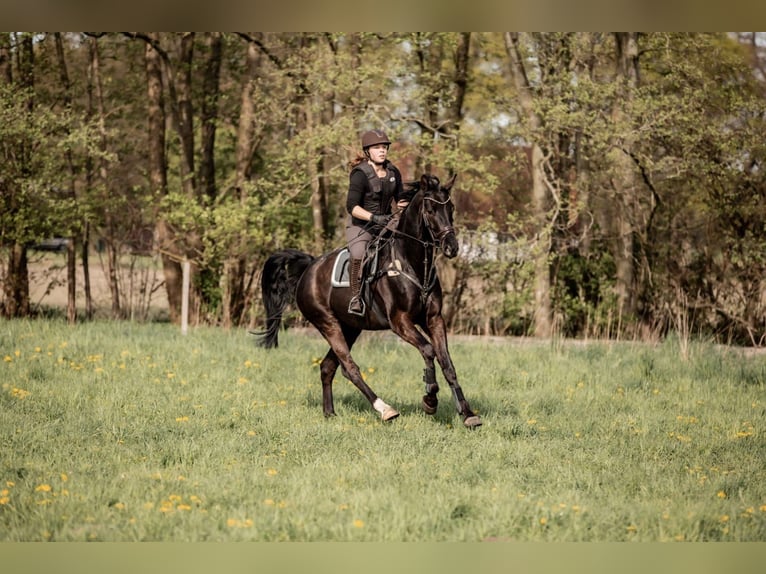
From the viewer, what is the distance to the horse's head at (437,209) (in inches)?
353

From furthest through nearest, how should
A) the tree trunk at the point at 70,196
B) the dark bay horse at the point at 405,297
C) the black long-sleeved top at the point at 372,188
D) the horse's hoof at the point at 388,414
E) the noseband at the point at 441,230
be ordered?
the tree trunk at the point at 70,196 < the black long-sleeved top at the point at 372,188 < the horse's hoof at the point at 388,414 < the dark bay horse at the point at 405,297 < the noseband at the point at 441,230

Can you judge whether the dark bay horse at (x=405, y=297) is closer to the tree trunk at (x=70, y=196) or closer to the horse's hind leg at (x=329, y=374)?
the horse's hind leg at (x=329, y=374)

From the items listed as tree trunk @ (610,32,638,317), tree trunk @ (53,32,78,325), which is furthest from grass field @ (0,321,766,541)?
tree trunk @ (53,32,78,325)

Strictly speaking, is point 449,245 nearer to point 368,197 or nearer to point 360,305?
point 368,197

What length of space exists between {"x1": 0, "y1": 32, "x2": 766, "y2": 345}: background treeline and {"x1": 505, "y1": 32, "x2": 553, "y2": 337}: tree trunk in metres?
0.04

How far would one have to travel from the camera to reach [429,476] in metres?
7.61

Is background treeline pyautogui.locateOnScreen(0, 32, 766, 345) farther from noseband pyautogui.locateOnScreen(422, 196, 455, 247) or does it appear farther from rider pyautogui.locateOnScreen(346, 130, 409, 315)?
noseband pyautogui.locateOnScreen(422, 196, 455, 247)

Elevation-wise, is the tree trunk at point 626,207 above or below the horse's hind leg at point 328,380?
above

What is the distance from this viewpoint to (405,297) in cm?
964

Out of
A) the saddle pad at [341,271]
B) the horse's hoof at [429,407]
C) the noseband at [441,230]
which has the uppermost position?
the noseband at [441,230]

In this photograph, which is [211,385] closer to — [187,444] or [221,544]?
[187,444]

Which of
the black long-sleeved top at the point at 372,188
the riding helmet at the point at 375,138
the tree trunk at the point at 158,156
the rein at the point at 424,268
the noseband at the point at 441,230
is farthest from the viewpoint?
the tree trunk at the point at 158,156

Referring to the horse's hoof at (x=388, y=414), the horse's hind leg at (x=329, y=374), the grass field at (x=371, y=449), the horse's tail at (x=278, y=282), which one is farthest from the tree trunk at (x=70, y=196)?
the horse's hoof at (x=388, y=414)
